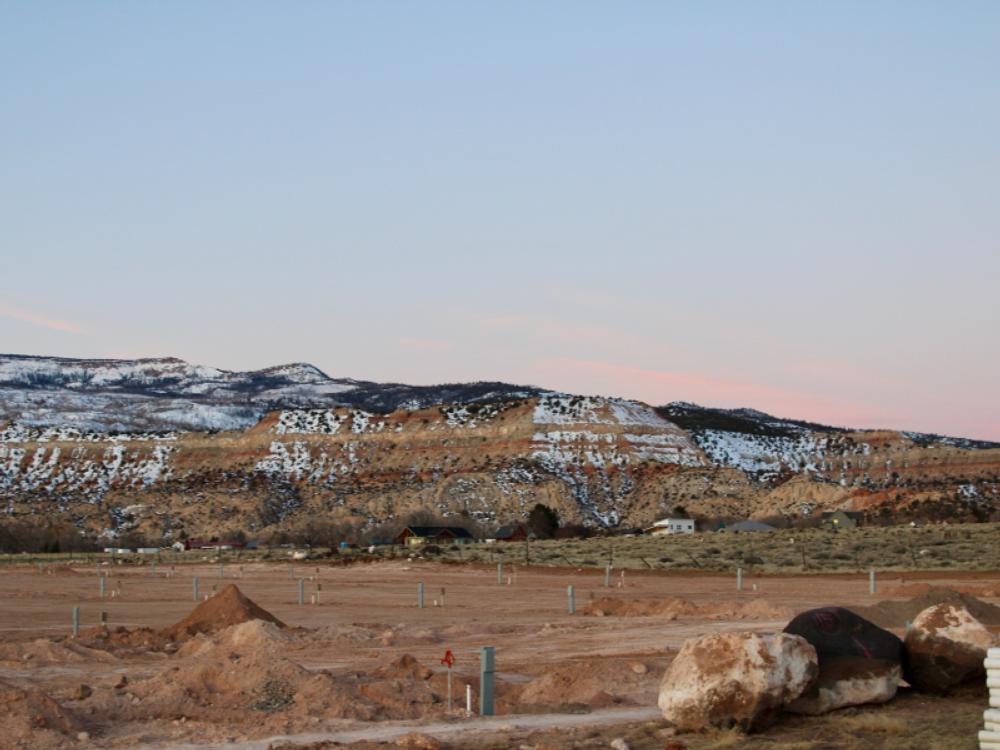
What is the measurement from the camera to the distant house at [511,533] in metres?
85.6

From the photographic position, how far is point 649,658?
20.7 metres

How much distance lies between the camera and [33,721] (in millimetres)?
13727

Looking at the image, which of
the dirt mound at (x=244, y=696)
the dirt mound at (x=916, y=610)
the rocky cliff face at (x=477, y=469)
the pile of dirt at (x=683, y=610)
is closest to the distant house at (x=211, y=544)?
the rocky cliff face at (x=477, y=469)

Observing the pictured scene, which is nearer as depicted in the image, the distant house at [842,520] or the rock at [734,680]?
the rock at [734,680]

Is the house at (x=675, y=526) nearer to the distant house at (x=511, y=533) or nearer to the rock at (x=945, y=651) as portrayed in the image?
the distant house at (x=511, y=533)

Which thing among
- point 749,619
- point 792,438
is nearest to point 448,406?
point 792,438

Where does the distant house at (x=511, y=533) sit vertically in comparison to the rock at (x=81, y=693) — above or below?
above

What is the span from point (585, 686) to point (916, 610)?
409 inches

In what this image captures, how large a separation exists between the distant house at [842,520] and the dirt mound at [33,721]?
60.1 meters

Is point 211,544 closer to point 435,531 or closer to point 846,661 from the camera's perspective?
point 435,531

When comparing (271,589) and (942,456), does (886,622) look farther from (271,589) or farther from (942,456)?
(942,456)

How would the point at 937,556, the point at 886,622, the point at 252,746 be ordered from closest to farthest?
1. the point at 252,746
2. the point at 886,622
3. the point at 937,556

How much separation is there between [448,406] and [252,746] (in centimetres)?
11504

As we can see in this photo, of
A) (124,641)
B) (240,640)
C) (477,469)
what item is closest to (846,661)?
(240,640)
